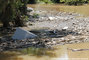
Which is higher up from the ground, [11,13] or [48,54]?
[11,13]

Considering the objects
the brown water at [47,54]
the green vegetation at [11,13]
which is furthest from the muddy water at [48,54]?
the green vegetation at [11,13]

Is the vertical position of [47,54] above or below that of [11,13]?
below

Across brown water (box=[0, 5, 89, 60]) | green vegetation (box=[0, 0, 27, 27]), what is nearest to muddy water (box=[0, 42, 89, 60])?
brown water (box=[0, 5, 89, 60])

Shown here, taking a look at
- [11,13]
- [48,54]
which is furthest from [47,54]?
[11,13]

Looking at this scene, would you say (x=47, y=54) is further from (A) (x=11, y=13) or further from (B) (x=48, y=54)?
(A) (x=11, y=13)

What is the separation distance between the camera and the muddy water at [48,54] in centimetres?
802

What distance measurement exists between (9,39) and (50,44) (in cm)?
214

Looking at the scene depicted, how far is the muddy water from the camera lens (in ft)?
26.3

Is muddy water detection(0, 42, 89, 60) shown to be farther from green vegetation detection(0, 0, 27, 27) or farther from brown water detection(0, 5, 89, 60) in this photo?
green vegetation detection(0, 0, 27, 27)

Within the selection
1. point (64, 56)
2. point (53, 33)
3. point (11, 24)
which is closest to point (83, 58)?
point (64, 56)

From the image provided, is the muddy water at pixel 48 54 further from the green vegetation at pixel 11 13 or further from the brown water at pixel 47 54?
the green vegetation at pixel 11 13

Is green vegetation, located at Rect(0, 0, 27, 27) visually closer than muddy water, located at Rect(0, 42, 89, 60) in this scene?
No

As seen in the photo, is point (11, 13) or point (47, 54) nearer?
point (47, 54)

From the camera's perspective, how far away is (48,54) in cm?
835
